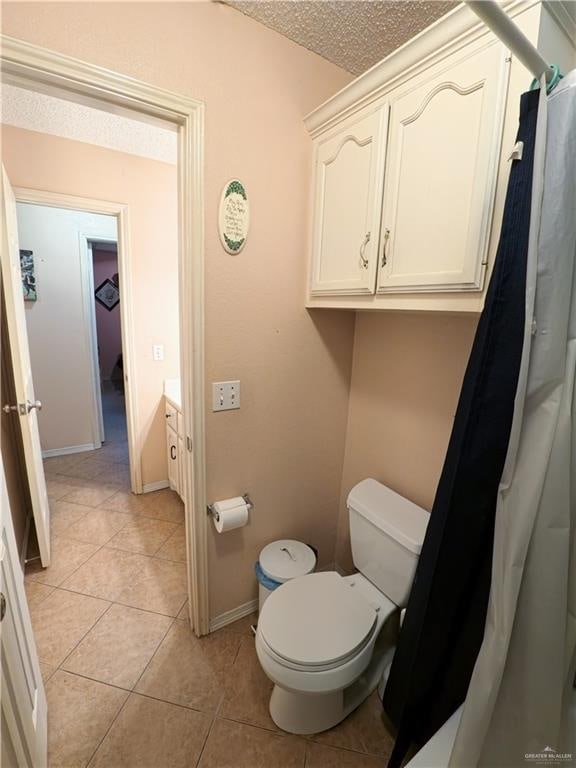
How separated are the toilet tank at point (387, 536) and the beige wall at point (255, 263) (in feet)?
1.28

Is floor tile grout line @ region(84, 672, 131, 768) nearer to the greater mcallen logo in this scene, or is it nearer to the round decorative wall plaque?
the greater mcallen logo

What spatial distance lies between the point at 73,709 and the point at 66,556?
0.96 meters

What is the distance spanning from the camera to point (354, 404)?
182cm

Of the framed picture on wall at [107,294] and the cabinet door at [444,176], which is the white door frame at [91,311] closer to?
the framed picture on wall at [107,294]

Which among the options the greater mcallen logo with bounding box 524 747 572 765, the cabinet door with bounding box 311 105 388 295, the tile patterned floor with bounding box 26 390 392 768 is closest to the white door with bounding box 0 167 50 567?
the tile patterned floor with bounding box 26 390 392 768

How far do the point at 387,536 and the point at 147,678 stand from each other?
1.13 m

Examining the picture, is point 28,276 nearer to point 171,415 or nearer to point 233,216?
point 171,415

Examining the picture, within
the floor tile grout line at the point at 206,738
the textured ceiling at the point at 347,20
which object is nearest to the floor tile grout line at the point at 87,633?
the floor tile grout line at the point at 206,738

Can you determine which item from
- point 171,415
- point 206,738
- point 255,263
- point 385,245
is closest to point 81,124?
point 255,263

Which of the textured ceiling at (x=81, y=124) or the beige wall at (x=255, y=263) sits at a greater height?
the textured ceiling at (x=81, y=124)

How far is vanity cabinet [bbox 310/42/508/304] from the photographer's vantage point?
91 centimetres

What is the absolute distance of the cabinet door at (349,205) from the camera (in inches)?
47.0

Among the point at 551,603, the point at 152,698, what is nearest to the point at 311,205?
the point at 551,603

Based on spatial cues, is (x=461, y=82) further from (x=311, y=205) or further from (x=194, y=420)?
(x=194, y=420)
